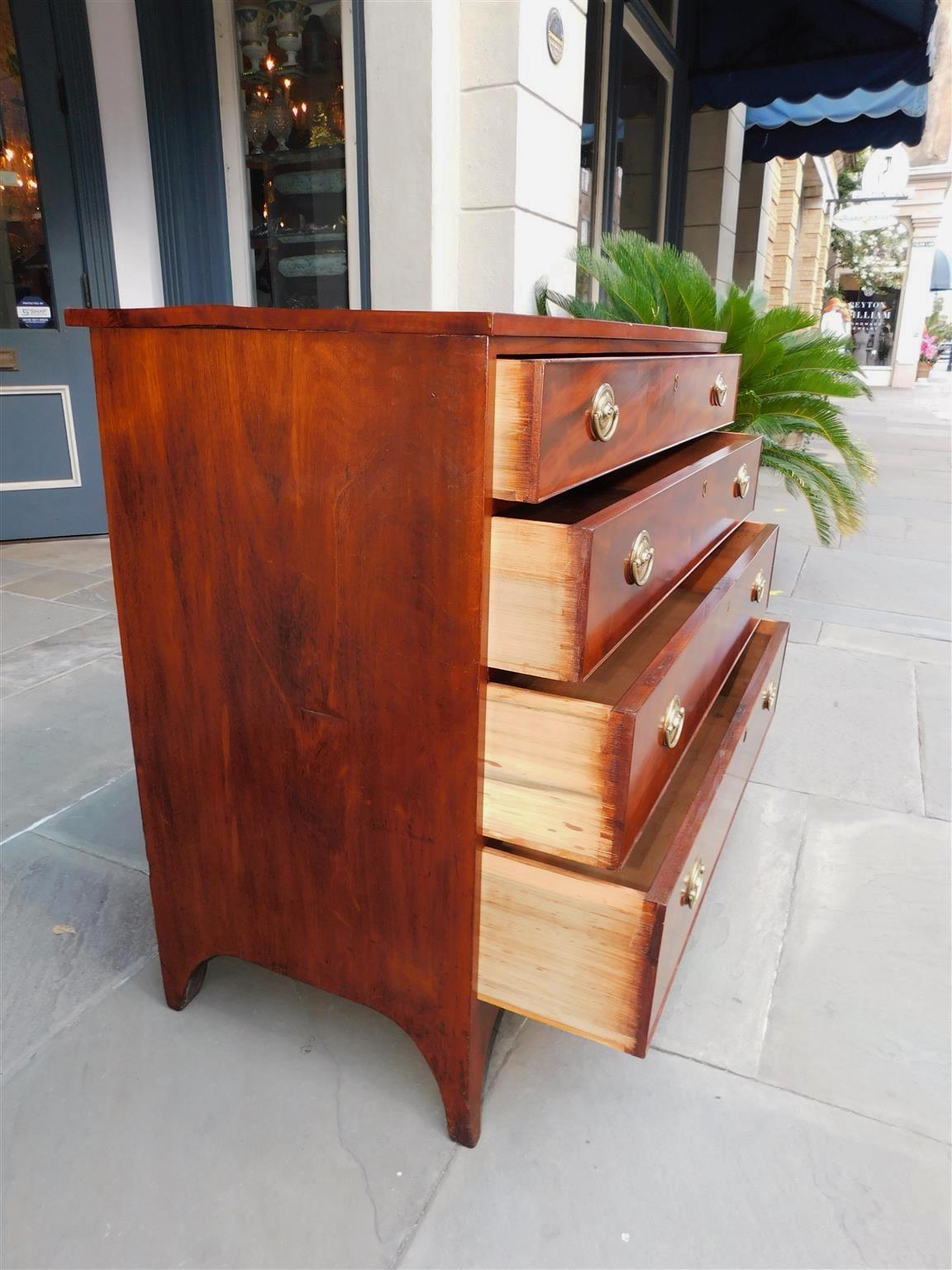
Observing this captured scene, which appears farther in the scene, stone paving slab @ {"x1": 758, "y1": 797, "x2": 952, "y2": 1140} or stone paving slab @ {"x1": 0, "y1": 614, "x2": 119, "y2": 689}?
stone paving slab @ {"x1": 0, "y1": 614, "x2": 119, "y2": 689}

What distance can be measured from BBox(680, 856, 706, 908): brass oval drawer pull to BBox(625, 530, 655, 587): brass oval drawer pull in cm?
40

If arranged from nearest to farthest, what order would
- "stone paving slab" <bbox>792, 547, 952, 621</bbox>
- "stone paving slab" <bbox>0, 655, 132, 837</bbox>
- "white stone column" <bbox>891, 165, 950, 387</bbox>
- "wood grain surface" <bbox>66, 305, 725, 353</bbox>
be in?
"wood grain surface" <bbox>66, 305, 725, 353</bbox> → "stone paving slab" <bbox>0, 655, 132, 837</bbox> → "stone paving slab" <bbox>792, 547, 952, 621</bbox> → "white stone column" <bbox>891, 165, 950, 387</bbox>

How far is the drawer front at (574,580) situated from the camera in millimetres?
873

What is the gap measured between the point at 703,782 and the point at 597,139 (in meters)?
5.16

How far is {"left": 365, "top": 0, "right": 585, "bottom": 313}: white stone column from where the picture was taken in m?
3.18

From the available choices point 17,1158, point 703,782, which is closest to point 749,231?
point 703,782

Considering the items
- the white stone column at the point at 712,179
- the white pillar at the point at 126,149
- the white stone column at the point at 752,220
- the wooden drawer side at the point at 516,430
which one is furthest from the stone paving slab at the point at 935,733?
the white stone column at the point at 752,220

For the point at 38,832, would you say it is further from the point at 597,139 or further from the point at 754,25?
the point at 754,25

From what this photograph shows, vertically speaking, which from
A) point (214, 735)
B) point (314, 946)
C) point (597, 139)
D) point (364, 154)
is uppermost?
point (597, 139)

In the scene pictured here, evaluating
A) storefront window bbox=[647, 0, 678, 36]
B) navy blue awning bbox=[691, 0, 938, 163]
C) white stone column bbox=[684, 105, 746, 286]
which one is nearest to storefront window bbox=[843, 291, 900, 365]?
white stone column bbox=[684, 105, 746, 286]

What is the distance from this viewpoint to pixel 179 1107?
46.8 inches

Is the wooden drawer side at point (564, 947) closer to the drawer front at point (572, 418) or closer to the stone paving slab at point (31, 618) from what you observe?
the drawer front at point (572, 418)

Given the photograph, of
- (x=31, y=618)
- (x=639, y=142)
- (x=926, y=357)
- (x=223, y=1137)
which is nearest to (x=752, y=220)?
(x=639, y=142)

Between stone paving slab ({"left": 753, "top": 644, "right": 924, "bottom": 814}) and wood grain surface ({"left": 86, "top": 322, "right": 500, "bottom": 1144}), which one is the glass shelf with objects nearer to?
stone paving slab ({"left": 753, "top": 644, "right": 924, "bottom": 814})
